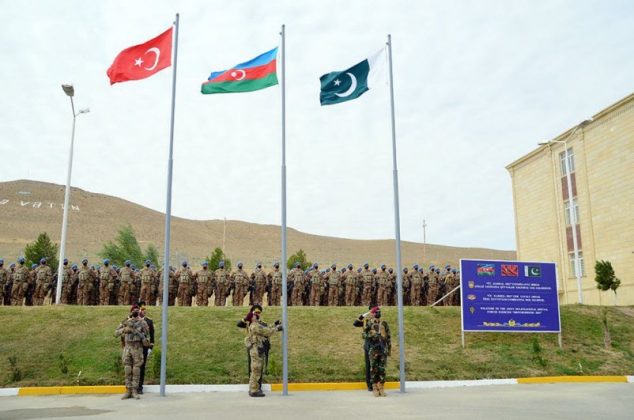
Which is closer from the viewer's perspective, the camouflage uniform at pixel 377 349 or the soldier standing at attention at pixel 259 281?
the camouflage uniform at pixel 377 349

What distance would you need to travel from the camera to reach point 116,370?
13.6 meters

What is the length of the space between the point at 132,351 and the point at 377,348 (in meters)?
5.00

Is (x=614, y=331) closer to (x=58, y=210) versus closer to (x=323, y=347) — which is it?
(x=323, y=347)

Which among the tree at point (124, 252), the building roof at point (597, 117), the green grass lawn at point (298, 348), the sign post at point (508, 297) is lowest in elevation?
the green grass lawn at point (298, 348)

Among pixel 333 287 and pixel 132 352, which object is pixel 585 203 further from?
pixel 132 352

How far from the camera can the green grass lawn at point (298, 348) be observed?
13734mm

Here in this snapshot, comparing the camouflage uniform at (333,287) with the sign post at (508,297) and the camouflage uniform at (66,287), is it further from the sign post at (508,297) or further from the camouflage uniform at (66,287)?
the camouflage uniform at (66,287)

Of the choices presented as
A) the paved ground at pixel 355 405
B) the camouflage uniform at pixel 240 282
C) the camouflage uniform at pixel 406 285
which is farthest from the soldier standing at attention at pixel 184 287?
the paved ground at pixel 355 405

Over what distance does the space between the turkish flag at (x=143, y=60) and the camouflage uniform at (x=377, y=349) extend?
764 cm

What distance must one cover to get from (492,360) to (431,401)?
19.0 ft

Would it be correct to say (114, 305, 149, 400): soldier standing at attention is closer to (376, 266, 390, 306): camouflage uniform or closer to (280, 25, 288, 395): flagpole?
(280, 25, 288, 395): flagpole

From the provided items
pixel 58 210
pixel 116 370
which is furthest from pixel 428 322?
pixel 58 210

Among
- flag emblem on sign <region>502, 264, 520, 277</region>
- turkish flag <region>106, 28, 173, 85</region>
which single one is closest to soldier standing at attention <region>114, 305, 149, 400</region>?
turkish flag <region>106, 28, 173, 85</region>

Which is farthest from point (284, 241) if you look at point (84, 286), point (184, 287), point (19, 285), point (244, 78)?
point (19, 285)
